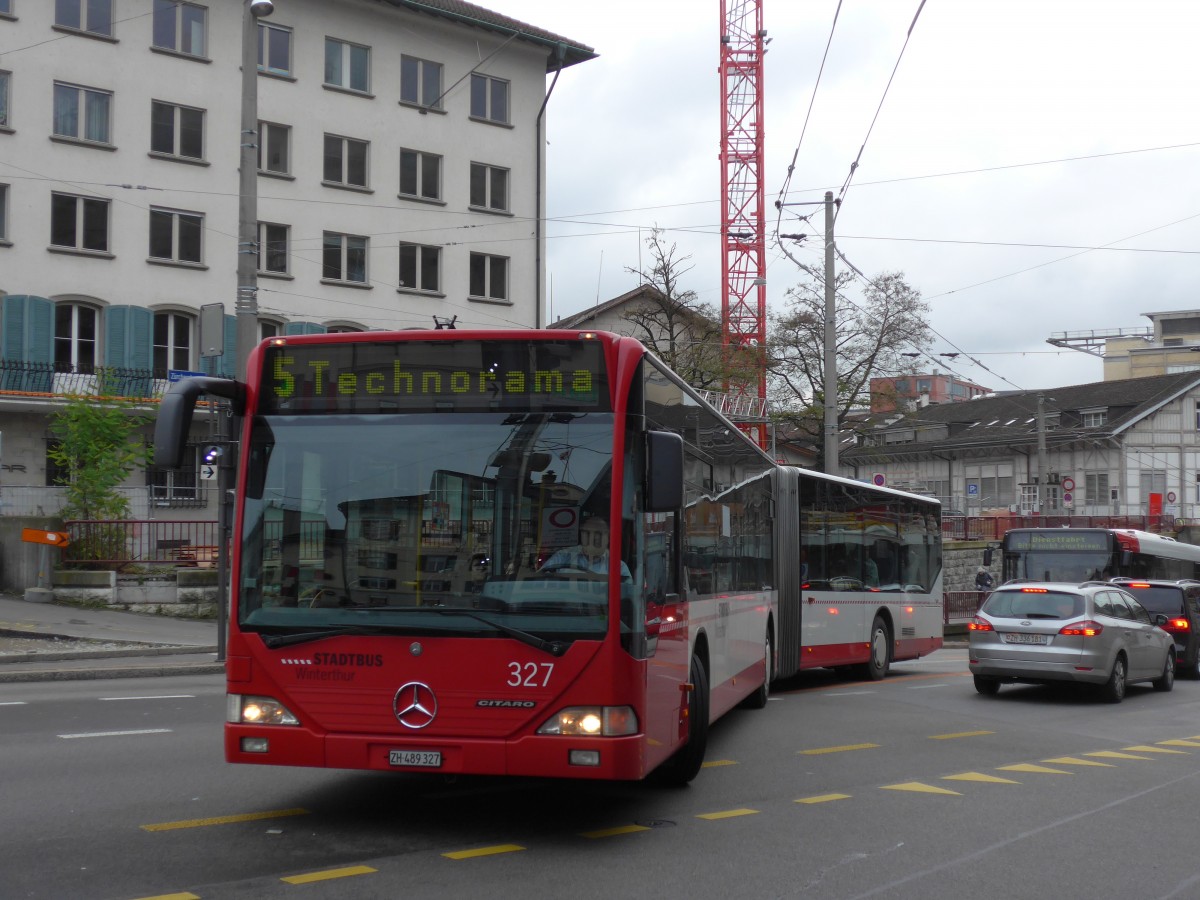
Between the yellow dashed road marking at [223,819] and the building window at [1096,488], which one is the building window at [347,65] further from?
the building window at [1096,488]

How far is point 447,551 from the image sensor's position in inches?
294

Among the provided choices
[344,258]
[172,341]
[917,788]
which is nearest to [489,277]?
[344,258]

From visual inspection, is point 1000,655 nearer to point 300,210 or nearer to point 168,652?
point 168,652

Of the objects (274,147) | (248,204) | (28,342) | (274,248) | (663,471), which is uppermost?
(274,147)

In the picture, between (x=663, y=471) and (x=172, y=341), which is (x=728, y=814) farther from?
(x=172, y=341)

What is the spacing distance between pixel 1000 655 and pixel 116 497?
16.9 metres

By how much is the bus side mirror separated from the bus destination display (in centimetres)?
36

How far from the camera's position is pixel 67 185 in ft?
117

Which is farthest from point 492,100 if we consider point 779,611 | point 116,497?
point 779,611

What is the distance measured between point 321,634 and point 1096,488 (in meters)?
68.7

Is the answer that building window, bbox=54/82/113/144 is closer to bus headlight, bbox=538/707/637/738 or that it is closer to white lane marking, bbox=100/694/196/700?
white lane marking, bbox=100/694/196/700

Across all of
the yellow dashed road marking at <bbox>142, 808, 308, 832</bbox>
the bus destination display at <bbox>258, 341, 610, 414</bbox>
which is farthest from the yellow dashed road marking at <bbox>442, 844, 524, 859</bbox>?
the bus destination display at <bbox>258, 341, 610, 414</bbox>

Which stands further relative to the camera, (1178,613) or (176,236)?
(176,236)

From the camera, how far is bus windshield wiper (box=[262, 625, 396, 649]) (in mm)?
7508
